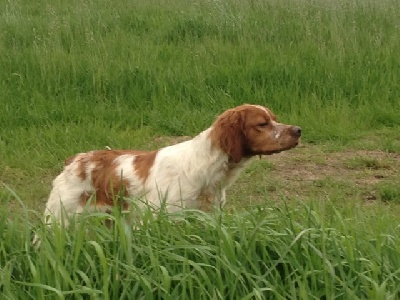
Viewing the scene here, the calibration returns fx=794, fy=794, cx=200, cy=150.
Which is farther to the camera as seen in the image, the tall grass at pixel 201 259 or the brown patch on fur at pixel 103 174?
the brown patch on fur at pixel 103 174

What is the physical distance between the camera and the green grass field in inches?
127

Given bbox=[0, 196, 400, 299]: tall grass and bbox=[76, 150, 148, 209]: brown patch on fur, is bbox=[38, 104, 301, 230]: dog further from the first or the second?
bbox=[0, 196, 400, 299]: tall grass

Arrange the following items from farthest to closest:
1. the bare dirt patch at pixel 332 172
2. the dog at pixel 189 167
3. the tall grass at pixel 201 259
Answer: the bare dirt patch at pixel 332 172 → the dog at pixel 189 167 → the tall grass at pixel 201 259

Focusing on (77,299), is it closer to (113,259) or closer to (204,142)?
(113,259)

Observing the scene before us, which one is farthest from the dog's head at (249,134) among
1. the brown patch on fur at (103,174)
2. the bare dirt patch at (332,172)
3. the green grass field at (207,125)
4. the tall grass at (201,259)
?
the tall grass at (201,259)

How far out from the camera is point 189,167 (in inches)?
189

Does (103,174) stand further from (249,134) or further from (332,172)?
(332,172)

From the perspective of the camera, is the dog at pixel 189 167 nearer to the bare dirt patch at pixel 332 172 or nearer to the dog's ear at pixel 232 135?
the dog's ear at pixel 232 135

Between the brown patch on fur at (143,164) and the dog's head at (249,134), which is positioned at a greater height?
the dog's head at (249,134)

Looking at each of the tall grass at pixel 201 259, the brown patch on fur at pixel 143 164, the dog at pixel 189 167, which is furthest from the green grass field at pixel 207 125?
the brown patch on fur at pixel 143 164

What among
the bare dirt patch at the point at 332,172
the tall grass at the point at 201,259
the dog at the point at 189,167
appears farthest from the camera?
the bare dirt patch at the point at 332,172

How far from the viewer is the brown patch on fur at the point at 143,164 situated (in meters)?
4.83

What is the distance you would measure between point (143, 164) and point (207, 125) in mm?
2497

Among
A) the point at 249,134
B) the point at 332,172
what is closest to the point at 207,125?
the point at 332,172
